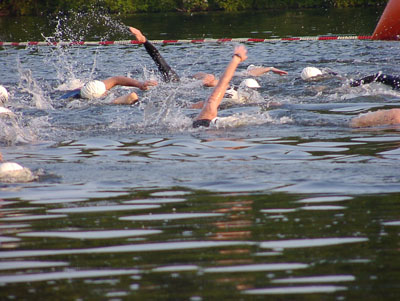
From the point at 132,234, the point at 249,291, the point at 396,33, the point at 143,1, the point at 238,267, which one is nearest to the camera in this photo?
the point at 249,291

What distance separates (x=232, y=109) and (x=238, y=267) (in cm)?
761

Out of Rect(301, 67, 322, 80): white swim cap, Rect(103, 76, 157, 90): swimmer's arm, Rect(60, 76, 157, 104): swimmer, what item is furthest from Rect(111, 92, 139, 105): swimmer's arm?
Rect(301, 67, 322, 80): white swim cap

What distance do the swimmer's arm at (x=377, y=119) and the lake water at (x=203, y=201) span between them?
200mm

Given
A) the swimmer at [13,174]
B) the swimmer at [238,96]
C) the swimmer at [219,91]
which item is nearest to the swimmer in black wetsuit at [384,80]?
the swimmer at [238,96]

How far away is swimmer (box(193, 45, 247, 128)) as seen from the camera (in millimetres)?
9461

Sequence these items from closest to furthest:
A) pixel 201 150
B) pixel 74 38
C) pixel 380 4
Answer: pixel 201 150, pixel 74 38, pixel 380 4

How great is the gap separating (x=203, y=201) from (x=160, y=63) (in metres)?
7.26

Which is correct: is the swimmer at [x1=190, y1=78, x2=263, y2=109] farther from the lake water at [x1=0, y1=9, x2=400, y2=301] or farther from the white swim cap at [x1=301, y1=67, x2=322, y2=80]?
the white swim cap at [x1=301, y1=67, x2=322, y2=80]

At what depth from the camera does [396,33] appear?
20078mm

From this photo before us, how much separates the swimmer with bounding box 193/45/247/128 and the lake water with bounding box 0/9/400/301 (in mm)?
178

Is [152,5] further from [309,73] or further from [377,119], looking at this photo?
[377,119]

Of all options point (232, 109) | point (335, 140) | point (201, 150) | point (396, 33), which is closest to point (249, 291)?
point (201, 150)

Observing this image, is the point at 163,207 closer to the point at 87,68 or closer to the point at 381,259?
the point at 381,259

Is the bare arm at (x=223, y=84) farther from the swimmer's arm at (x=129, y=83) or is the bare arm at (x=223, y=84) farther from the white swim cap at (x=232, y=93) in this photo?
the swimmer's arm at (x=129, y=83)
